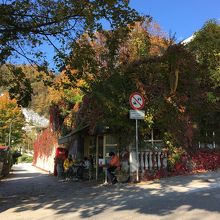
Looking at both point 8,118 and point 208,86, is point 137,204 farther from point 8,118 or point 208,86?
point 8,118

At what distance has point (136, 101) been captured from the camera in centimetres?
1348

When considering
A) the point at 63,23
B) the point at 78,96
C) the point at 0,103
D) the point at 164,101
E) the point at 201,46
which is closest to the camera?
the point at 63,23

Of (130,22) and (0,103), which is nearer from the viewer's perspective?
(130,22)

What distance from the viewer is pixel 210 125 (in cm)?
1655

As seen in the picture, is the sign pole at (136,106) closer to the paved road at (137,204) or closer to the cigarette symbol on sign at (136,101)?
the cigarette symbol on sign at (136,101)

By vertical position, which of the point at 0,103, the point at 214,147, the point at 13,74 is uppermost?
the point at 0,103

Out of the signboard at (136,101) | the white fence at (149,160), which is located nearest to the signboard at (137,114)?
the signboard at (136,101)

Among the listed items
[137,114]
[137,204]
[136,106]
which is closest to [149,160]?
[137,114]

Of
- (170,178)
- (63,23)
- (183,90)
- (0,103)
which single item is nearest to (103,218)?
(170,178)

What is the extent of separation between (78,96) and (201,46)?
1096 centimetres

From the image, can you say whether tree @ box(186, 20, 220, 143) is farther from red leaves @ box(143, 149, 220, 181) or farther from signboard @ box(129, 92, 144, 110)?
signboard @ box(129, 92, 144, 110)

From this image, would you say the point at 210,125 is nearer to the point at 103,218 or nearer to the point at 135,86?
the point at 135,86

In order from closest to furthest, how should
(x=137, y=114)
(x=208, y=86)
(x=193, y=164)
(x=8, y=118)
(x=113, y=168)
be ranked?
(x=137, y=114) → (x=113, y=168) → (x=193, y=164) → (x=208, y=86) → (x=8, y=118)

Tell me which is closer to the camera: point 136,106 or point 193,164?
point 136,106
